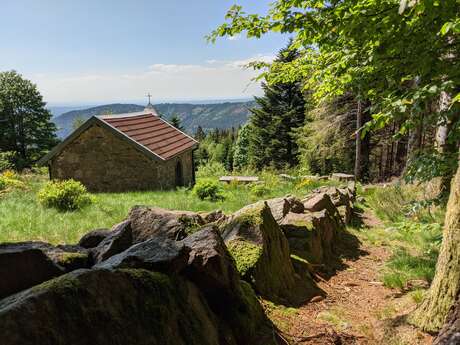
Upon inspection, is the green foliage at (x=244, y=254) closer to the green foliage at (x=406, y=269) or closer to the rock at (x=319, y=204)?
the green foliage at (x=406, y=269)

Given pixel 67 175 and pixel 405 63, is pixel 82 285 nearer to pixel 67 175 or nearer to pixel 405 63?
pixel 405 63

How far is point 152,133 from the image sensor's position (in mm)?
17891

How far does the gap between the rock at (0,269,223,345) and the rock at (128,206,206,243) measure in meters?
1.85

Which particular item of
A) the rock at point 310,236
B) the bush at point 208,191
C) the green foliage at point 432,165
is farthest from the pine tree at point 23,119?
the green foliage at point 432,165

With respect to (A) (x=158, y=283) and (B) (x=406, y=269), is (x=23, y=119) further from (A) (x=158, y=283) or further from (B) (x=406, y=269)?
(A) (x=158, y=283)

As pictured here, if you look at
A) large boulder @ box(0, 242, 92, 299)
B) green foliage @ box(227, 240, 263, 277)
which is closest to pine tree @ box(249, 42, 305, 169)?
green foliage @ box(227, 240, 263, 277)

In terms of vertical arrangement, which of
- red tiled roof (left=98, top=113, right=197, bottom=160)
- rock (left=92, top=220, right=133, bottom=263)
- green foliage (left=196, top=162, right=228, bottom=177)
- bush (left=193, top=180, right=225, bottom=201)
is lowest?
green foliage (left=196, top=162, right=228, bottom=177)

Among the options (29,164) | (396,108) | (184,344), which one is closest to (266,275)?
(184,344)

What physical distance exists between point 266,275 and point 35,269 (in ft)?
8.97

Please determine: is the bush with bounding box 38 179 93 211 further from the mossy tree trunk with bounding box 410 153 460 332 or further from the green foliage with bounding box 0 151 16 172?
the green foliage with bounding box 0 151 16 172

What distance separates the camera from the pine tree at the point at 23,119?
129 feet

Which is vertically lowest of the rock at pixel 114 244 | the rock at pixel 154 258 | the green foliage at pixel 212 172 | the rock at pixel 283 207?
the green foliage at pixel 212 172

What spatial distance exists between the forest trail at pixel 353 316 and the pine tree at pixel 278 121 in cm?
2654

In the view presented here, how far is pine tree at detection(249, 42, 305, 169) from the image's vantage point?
3309 centimetres
